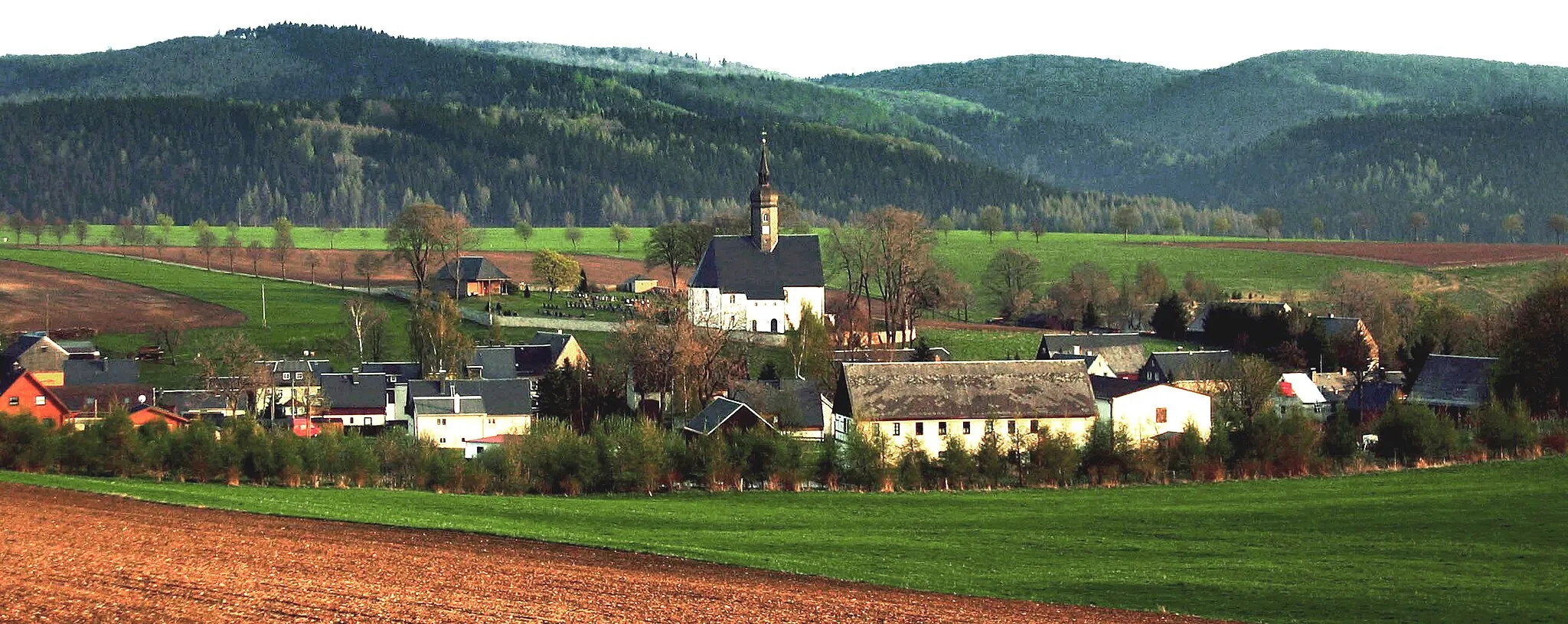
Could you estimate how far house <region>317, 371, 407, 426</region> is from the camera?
7412 centimetres

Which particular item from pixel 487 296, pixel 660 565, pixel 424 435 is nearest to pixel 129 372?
pixel 424 435

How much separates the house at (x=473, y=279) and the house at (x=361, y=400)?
39223 mm

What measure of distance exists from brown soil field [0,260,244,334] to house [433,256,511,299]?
1710 centimetres

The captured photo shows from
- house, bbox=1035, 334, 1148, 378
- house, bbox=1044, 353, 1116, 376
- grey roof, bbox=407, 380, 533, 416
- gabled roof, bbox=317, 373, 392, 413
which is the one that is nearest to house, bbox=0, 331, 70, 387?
gabled roof, bbox=317, 373, 392, 413

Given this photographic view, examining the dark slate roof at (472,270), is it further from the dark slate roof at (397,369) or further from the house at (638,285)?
the dark slate roof at (397,369)

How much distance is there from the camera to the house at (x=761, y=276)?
101938mm

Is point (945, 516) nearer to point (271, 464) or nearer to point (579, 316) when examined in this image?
point (271, 464)

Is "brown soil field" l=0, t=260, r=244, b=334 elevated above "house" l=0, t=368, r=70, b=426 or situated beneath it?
elevated above

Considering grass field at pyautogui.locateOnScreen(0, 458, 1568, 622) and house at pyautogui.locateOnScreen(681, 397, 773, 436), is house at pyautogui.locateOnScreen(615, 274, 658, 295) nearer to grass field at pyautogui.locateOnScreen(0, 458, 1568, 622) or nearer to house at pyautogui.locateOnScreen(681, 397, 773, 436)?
house at pyautogui.locateOnScreen(681, 397, 773, 436)

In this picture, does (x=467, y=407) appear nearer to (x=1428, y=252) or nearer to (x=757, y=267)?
(x=757, y=267)

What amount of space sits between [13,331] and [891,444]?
2308 inches

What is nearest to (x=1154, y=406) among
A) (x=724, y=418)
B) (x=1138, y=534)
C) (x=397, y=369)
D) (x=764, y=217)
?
(x=724, y=418)

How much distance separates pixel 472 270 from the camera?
119312 millimetres

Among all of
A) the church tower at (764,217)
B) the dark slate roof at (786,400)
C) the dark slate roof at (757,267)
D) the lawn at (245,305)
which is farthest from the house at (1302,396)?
the lawn at (245,305)
